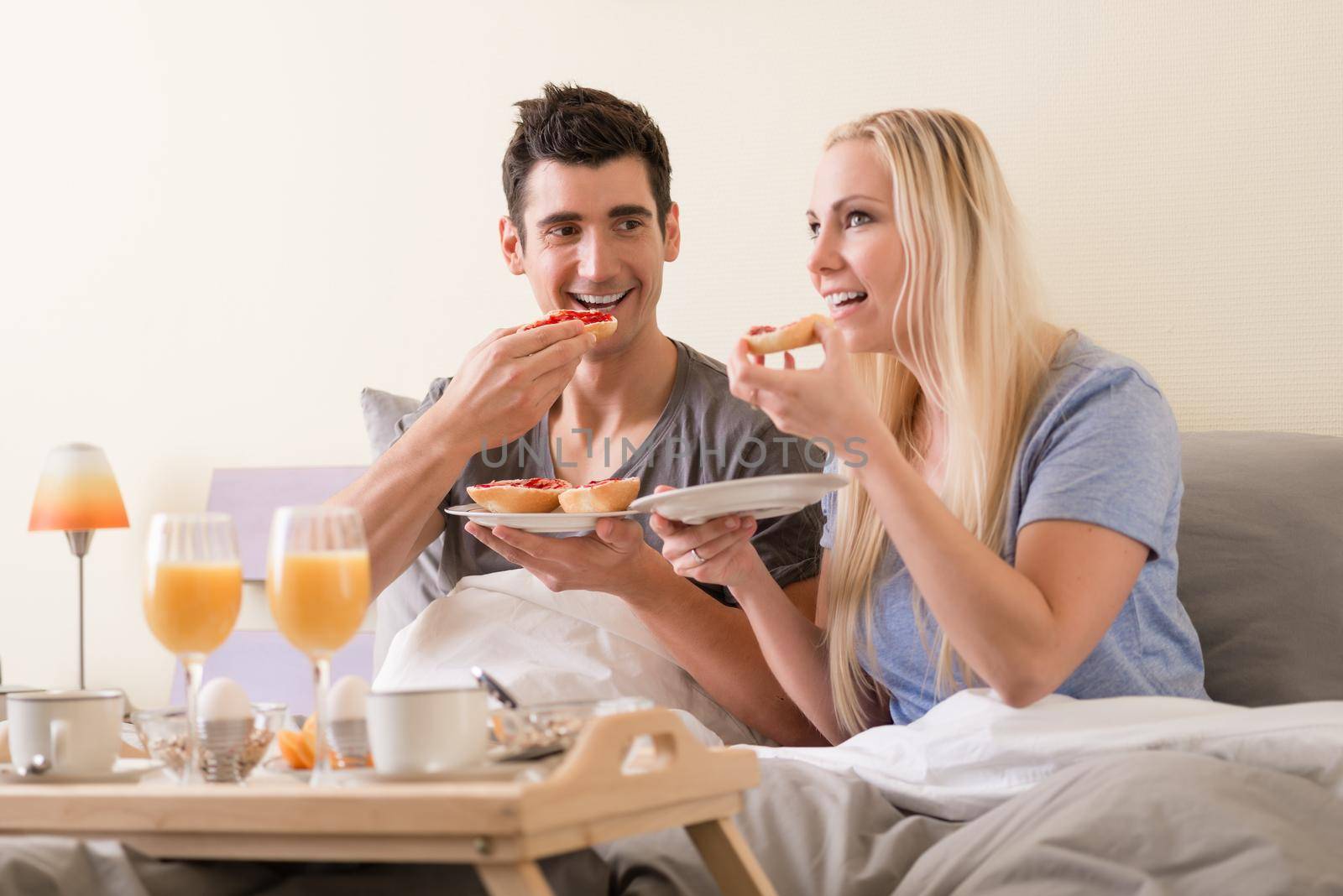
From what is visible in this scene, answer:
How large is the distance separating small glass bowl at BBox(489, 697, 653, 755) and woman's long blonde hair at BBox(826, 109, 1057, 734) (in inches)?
25.3

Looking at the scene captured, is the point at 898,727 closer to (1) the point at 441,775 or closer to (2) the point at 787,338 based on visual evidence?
(2) the point at 787,338

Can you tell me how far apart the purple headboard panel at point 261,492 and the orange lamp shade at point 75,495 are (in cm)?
23

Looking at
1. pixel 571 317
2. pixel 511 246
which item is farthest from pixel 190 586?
pixel 511 246

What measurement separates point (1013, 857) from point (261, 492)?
2.25 metres

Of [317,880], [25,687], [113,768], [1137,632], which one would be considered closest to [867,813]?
[1137,632]

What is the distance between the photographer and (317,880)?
122 centimetres

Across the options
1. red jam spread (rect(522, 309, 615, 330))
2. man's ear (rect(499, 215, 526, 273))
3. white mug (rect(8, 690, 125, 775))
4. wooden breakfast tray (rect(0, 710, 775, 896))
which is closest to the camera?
wooden breakfast tray (rect(0, 710, 775, 896))

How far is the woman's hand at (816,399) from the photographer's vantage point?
1.46 metres

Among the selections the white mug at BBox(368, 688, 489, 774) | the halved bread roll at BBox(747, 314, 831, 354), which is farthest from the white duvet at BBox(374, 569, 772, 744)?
the white mug at BBox(368, 688, 489, 774)

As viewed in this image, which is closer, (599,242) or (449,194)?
(599,242)

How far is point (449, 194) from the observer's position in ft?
9.82

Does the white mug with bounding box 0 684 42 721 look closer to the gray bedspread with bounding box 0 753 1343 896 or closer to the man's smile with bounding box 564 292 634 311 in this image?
the man's smile with bounding box 564 292 634 311

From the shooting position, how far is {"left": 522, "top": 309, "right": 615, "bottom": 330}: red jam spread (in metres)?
2.16

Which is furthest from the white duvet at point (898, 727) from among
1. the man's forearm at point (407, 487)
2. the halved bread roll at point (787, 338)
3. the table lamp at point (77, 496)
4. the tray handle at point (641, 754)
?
the table lamp at point (77, 496)
